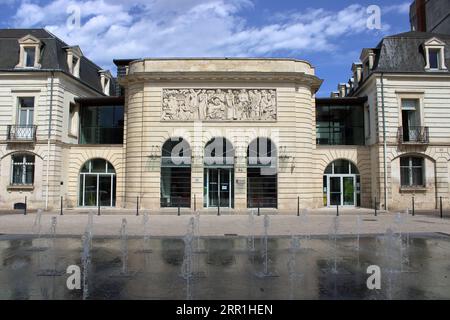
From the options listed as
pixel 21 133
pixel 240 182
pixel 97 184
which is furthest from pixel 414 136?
pixel 21 133

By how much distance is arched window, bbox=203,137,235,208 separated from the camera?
26.6m

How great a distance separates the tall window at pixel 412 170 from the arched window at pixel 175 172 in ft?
48.3

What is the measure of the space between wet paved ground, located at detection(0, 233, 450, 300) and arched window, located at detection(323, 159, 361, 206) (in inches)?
630

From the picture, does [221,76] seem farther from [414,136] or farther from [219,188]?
[414,136]

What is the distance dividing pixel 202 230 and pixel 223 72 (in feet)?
47.0

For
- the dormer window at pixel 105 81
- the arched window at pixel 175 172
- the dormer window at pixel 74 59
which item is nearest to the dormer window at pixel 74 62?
the dormer window at pixel 74 59

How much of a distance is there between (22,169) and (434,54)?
29930 mm

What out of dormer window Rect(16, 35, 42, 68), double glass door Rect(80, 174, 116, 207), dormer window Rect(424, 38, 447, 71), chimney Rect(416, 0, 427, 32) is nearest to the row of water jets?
double glass door Rect(80, 174, 116, 207)

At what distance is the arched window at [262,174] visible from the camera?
1044 inches

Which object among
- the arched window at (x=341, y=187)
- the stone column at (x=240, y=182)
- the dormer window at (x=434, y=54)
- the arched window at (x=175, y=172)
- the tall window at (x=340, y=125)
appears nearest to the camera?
the stone column at (x=240, y=182)

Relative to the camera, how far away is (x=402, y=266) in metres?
8.39

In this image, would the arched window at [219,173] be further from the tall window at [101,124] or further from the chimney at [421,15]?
the chimney at [421,15]
